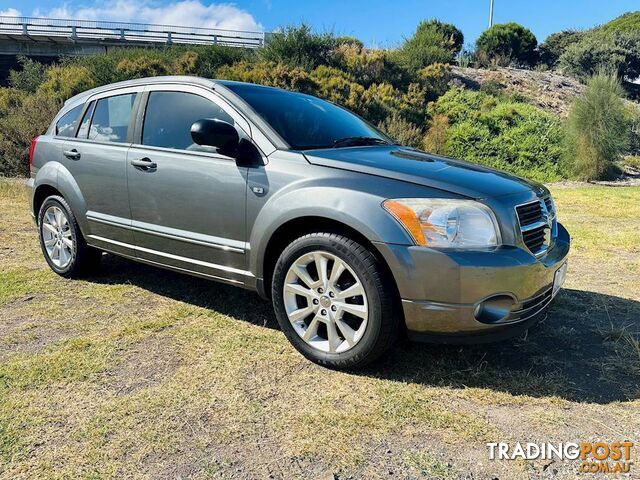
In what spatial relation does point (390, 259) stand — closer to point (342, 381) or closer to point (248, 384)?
Result: point (342, 381)

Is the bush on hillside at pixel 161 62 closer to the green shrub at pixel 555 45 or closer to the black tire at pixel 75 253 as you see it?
the black tire at pixel 75 253

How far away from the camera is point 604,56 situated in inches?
1298

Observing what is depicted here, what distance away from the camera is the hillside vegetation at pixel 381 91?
1433 cm

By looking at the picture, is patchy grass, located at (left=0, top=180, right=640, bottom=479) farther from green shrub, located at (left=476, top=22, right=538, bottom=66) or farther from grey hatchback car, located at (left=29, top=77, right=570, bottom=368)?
green shrub, located at (left=476, top=22, right=538, bottom=66)

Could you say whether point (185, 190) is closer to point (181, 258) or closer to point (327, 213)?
point (181, 258)

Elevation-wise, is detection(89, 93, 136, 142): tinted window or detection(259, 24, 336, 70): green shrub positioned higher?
detection(259, 24, 336, 70): green shrub

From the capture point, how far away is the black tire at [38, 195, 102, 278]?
14.8 ft

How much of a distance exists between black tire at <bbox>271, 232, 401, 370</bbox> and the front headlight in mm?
287

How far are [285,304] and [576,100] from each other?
12.9 m

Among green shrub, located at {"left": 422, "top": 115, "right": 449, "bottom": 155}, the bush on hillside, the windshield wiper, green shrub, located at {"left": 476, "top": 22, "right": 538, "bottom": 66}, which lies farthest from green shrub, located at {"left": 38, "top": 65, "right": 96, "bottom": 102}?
green shrub, located at {"left": 476, "top": 22, "right": 538, "bottom": 66}

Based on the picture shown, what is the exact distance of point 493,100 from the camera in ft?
59.6

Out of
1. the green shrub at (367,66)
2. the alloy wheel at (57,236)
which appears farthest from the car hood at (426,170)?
the green shrub at (367,66)

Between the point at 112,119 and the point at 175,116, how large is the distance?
796 mm

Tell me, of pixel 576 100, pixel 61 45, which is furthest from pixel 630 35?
pixel 61 45
